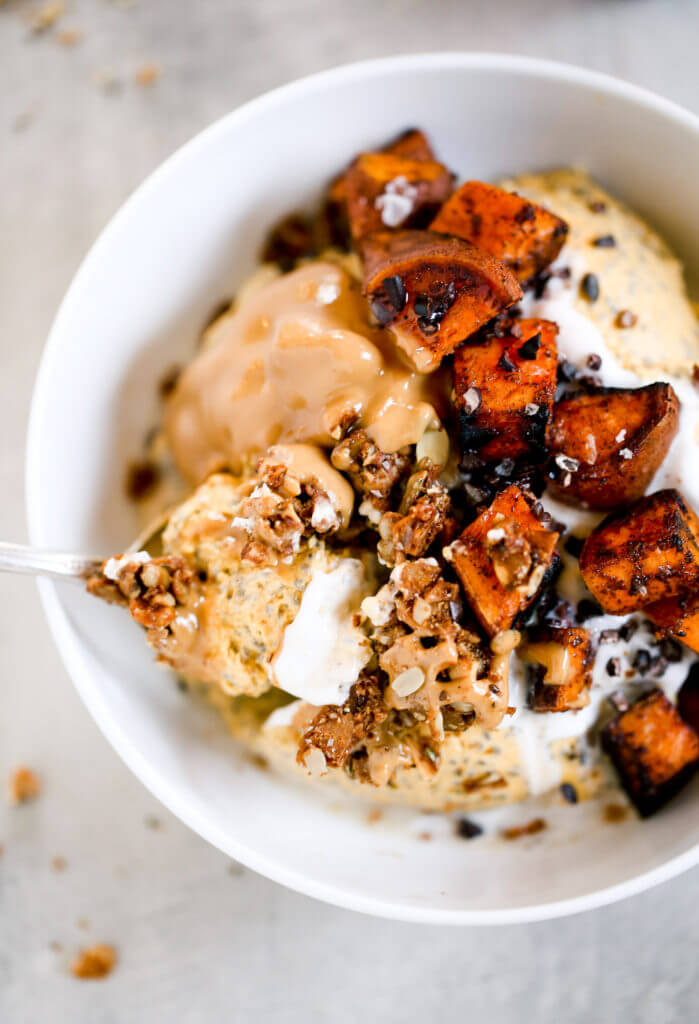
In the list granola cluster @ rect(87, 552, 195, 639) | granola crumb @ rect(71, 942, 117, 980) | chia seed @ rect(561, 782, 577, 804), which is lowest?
granola crumb @ rect(71, 942, 117, 980)

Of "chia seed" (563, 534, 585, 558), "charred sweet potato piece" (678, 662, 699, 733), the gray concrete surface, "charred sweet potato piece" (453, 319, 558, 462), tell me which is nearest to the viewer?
"charred sweet potato piece" (453, 319, 558, 462)

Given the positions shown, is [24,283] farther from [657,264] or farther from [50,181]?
[657,264]

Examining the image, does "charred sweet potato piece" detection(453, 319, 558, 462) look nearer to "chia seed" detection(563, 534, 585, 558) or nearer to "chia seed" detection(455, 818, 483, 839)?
"chia seed" detection(563, 534, 585, 558)

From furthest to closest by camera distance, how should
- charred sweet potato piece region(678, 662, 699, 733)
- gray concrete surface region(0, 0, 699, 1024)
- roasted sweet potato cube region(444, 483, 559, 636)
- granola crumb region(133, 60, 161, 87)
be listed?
granola crumb region(133, 60, 161, 87), gray concrete surface region(0, 0, 699, 1024), charred sweet potato piece region(678, 662, 699, 733), roasted sweet potato cube region(444, 483, 559, 636)

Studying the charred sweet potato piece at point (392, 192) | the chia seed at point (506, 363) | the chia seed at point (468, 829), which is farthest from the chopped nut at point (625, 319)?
the chia seed at point (468, 829)

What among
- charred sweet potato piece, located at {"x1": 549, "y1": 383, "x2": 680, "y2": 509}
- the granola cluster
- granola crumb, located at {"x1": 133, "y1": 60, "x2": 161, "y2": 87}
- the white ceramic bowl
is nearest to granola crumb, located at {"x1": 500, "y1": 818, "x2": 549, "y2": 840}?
the white ceramic bowl

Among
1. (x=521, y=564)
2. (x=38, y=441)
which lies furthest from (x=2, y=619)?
(x=521, y=564)

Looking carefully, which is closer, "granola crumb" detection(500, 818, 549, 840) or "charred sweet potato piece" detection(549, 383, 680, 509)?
"charred sweet potato piece" detection(549, 383, 680, 509)
